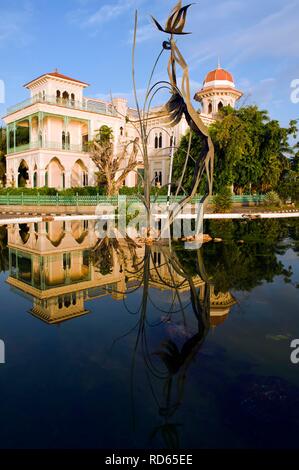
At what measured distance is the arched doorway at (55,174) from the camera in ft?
104

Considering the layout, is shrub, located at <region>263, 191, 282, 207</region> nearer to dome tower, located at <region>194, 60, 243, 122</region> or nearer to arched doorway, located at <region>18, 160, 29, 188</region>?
dome tower, located at <region>194, 60, 243, 122</region>

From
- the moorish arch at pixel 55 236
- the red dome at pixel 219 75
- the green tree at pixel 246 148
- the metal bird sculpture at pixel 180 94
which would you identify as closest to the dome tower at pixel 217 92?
the red dome at pixel 219 75

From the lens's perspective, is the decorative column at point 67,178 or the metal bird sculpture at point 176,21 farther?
the decorative column at point 67,178

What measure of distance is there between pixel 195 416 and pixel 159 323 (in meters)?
1.82

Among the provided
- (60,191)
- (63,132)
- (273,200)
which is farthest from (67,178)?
(273,200)

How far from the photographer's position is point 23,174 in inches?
1415

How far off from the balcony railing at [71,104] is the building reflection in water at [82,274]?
22.8 metres

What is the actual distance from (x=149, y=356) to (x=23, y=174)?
3526 centimetres

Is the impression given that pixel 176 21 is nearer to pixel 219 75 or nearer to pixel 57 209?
pixel 57 209

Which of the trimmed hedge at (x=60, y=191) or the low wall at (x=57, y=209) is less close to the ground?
the trimmed hedge at (x=60, y=191)

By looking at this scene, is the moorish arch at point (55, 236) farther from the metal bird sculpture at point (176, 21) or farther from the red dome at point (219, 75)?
the red dome at point (219, 75)

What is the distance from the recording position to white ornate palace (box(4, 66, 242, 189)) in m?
30.4

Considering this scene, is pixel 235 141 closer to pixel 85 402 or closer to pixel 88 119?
pixel 88 119

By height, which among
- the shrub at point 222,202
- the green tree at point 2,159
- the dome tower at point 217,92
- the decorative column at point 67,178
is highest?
the dome tower at point 217,92
